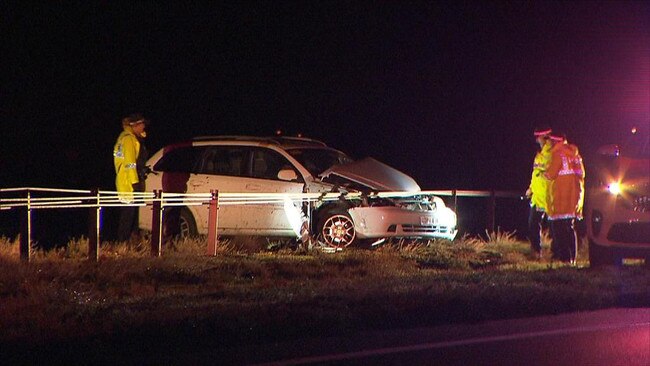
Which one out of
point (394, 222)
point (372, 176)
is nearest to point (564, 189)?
point (394, 222)

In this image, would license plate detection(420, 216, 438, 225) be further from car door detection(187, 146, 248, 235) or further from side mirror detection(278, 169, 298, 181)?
car door detection(187, 146, 248, 235)

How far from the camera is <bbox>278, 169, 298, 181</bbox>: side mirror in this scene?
54.2 feet

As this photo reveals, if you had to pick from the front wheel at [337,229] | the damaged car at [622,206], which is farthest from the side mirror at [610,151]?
the front wheel at [337,229]

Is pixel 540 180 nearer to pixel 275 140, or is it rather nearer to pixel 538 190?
pixel 538 190

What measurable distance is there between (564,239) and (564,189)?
72 cm

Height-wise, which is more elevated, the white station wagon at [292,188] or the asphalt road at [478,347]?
the white station wagon at [292,188]

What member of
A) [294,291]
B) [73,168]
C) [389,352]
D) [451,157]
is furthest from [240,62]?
[389,352]

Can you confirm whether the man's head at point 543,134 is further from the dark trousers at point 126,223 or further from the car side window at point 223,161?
the dark trousers at point 126,223

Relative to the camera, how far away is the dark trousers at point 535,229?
16.7 m

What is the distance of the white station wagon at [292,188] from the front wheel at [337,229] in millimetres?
13

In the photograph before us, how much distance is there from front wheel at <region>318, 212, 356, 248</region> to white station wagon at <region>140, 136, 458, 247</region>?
0.01 meters

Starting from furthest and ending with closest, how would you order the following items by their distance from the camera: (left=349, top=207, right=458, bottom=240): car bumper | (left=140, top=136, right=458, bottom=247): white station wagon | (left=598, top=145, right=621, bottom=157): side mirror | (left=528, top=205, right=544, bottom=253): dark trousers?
1. (left=528, top=205, right=544, bottom=253): dark trousers
2. (left=140, top=136, right=458, bottom=247): white station wagon
3. (left=349, top=207, right=458, bottom=240): car bumper
4. (left=598, top=145, right=621, bottom=157): side mirror

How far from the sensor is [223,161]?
17281 mm

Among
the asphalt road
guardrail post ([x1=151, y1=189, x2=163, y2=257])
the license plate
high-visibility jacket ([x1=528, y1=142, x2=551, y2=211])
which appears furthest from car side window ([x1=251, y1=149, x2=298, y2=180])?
the asphalt road
